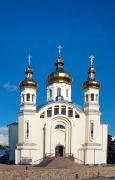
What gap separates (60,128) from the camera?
47.8m

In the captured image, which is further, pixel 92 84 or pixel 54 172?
pixel 92 84

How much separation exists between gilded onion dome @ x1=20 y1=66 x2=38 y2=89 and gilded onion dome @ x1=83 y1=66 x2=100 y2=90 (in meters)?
5.57

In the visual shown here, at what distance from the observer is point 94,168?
1375 inches

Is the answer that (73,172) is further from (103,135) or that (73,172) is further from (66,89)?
(66,89)

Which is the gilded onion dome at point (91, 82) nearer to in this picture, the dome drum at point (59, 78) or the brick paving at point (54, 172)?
the dome drum at point (59, 78)

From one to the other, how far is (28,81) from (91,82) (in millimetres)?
6974

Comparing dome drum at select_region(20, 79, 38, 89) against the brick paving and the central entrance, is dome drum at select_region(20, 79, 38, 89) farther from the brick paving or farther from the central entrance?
the brick paving

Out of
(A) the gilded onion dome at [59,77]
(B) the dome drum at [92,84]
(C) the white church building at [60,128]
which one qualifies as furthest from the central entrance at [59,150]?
(A) the gilded onion dome at [59,77]

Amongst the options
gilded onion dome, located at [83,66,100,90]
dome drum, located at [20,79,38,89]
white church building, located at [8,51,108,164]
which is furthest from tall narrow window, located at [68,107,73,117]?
dome drum, located at [20,79,38,89]

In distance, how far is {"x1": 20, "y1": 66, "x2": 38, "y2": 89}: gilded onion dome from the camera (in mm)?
48562

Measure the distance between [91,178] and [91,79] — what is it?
1765 cm

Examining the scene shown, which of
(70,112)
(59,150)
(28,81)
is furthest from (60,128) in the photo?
(28,81)

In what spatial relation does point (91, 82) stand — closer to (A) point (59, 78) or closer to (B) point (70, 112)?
(B) point (70, 112)

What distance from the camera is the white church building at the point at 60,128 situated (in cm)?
4675
